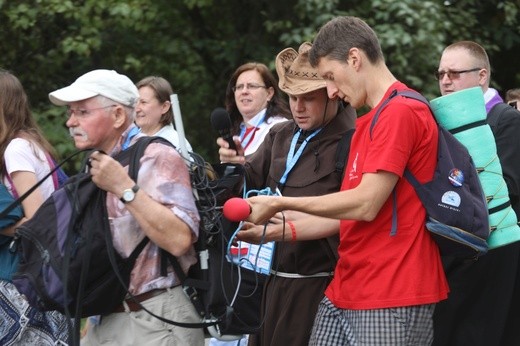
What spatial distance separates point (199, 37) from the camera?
1090 cm

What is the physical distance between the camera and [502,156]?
5.72 m

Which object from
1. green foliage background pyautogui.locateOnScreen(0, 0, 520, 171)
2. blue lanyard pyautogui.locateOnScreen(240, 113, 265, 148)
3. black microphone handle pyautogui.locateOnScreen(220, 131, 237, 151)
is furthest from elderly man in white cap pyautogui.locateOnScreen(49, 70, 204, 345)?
green foliage background pyautogui.locateOnScreen(0, 0, 520, 171)

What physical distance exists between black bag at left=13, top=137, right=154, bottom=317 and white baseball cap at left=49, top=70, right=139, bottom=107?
0.79 ft

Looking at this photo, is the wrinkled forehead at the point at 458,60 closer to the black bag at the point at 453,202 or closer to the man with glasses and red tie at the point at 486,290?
the man with glasses and red tie at the point at 486,290

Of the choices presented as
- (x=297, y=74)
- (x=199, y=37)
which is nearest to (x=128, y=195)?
(x=297, y=74)

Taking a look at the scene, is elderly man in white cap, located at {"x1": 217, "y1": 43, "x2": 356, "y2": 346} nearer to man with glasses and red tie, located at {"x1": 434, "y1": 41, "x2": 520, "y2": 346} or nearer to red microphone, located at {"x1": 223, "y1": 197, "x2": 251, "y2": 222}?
red microphone, located at {"x1": 223, "y1": 197, "x2": 251, "y2": 222}

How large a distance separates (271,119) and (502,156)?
6.00 ft

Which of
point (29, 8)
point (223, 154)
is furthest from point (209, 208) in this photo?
point (29, 8)

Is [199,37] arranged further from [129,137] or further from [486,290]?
[129,137]

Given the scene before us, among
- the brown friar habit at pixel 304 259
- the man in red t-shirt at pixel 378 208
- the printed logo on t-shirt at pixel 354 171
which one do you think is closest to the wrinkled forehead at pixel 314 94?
the brown friar habit at pixel 304 259

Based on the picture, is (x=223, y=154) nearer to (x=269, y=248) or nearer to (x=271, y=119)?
(x=269, y=248)

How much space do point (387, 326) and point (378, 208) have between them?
1.56 feet

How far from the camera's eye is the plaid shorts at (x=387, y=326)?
4094mm

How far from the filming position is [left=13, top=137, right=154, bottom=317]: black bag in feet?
13.0
